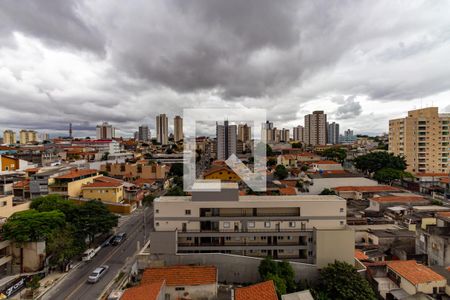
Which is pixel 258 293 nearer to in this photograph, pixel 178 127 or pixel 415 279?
pixel 415 279

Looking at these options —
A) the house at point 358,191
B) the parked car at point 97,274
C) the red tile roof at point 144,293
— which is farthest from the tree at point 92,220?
the house at point 358,191

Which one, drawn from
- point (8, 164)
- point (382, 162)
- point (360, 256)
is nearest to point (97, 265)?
point (360, 256)

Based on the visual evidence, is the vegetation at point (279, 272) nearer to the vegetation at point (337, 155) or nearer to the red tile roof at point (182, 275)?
the red tile roof at point (182, 275)

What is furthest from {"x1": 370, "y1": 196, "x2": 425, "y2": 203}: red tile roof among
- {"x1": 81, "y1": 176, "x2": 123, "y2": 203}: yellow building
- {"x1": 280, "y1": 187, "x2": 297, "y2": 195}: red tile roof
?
{"x1": 81, "y1": 176, "x2": 123, "y2": 203}: yellow building

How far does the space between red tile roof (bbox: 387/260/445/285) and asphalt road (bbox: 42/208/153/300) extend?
13341 mm

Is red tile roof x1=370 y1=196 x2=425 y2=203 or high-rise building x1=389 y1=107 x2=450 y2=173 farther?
high-rise building x1=389 y1=107 x2=450 y2=173

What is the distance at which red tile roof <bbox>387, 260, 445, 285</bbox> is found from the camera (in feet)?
34.2

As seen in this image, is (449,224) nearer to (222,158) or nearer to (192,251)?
(192,251)

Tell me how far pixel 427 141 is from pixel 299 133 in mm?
60590

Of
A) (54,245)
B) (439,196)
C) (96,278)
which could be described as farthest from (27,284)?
(439,196)

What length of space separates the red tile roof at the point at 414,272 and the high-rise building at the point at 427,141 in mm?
32401

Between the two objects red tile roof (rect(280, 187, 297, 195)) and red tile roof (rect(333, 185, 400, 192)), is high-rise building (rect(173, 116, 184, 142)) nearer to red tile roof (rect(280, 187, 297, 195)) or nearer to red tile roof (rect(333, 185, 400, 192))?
red tile roof (rect(280, 187, 297, 195))

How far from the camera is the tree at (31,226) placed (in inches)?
511

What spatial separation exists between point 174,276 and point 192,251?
1962 millimetres
